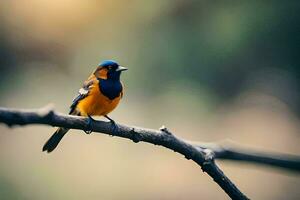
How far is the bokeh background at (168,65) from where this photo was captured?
7355 millimetres

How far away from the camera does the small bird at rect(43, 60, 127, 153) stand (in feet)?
7.89

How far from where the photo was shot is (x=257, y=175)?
671 centimetres

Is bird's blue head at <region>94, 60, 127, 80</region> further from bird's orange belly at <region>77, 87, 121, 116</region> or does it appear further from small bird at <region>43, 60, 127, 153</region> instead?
bird's orange belly at <region>77, 87, 121, 116</region>

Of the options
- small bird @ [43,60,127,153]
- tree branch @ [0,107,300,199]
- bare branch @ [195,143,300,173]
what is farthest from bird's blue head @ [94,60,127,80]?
bare branch @ [195,143,300,173]

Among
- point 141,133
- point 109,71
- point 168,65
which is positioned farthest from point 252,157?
point 168,65

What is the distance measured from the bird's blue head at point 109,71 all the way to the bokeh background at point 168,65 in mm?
4248

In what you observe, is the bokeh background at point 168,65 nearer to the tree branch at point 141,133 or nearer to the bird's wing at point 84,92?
the bird's wing at point 84,92

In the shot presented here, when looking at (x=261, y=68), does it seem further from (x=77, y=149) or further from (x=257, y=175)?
(x=77, y=149)

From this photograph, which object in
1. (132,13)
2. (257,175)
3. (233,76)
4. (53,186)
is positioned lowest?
(53,186)

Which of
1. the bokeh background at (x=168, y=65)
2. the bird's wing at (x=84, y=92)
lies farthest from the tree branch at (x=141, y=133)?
the bokeh background at (x=168, y=65)

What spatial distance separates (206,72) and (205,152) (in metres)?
7.13

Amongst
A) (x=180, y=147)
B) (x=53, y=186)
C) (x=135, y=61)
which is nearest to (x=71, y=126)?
(x=180, y=147)

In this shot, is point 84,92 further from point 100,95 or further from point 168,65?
point 168,65

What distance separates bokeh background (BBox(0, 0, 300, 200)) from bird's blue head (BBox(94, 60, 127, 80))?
4.25 meters
